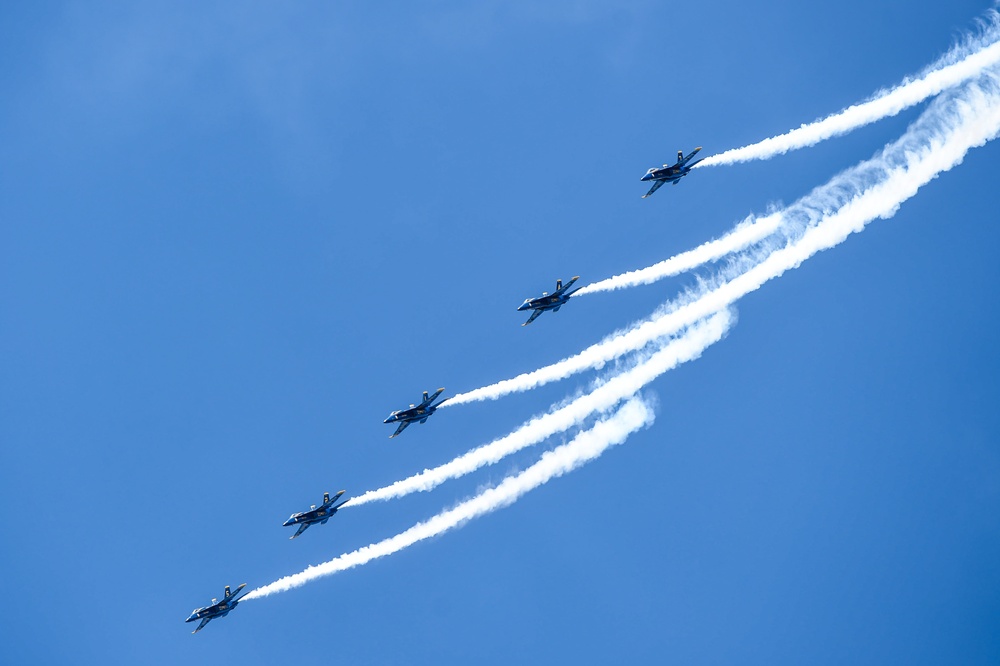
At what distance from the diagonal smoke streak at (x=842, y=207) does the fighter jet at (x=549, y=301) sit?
4073mm

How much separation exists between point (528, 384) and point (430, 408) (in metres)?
6.83

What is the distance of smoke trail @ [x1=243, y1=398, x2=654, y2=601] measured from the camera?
8256 centimetres

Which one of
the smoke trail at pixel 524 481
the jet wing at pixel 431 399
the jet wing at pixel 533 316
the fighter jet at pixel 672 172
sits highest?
the fighter jet at pixel 672 172

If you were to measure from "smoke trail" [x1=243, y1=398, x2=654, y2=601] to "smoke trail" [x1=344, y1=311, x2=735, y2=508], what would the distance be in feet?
4.40

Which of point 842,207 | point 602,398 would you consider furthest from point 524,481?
point 842,207

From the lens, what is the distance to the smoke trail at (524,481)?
271 ft

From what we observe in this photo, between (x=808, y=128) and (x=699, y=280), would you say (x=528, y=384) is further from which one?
(x=808, y=128)

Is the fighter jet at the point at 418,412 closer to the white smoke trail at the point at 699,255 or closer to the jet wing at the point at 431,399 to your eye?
the jet wing at the point at 431,399

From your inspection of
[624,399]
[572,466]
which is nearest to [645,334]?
[624,399]

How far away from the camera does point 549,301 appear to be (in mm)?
83688

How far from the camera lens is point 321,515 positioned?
8688 cm

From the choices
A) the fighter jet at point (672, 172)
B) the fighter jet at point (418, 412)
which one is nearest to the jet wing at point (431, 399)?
the fighter jet at point (418, 412)

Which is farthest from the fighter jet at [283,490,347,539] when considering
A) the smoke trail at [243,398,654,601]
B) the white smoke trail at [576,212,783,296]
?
the white smoke trail at [576,212,783,296]

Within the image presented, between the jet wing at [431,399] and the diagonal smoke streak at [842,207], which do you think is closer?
the diagonal smoke streak at [842,207]
